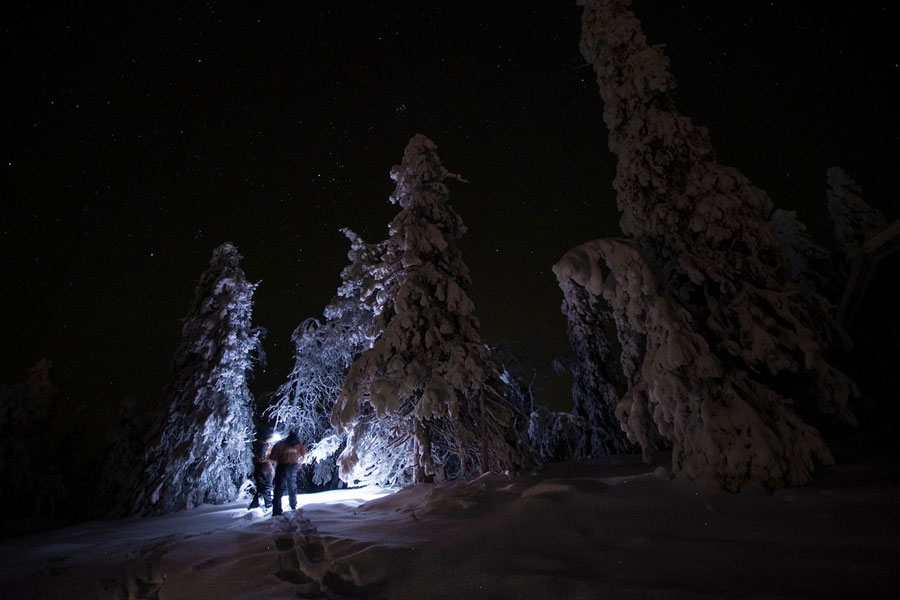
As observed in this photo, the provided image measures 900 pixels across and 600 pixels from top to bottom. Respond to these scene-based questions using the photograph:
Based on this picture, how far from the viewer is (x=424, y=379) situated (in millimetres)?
10383

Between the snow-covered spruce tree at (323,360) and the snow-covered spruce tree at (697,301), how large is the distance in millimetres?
10027

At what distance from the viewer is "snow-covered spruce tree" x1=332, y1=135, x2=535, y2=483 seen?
10.2m

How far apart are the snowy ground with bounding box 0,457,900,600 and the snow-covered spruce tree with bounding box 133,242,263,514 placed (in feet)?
32.1

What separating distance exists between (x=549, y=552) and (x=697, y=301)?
5276 millimetres

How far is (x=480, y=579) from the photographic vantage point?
375 cm

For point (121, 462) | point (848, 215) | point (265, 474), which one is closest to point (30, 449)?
point (121, 462)

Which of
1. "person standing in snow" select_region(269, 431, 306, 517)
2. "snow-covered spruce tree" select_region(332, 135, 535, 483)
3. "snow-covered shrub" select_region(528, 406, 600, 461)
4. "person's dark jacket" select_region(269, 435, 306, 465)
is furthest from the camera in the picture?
"snow-covered shrub" select_region(528, 406, 600, 461)


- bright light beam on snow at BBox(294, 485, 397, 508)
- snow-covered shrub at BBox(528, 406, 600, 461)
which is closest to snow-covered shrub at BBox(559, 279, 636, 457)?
snow-covered shrub at BBox(528, 406, 600, 461)

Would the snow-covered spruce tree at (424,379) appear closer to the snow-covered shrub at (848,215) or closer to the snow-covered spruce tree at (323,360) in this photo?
the snow-covered spruce tree at (323,360)

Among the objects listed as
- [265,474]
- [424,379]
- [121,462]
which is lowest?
[265,474]

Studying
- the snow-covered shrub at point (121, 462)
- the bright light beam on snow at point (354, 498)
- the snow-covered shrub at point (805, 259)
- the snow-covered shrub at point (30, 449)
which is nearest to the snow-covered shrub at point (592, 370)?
the snow-covered shrub at point (805, 259)

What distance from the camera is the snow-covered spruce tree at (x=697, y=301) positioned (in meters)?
5.88

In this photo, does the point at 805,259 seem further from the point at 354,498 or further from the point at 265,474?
the point at 265,474

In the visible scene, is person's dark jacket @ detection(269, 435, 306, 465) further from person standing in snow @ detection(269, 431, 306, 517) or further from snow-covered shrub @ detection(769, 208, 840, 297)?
snow-covered shrub @ detection(769, 208, 840, 297)
